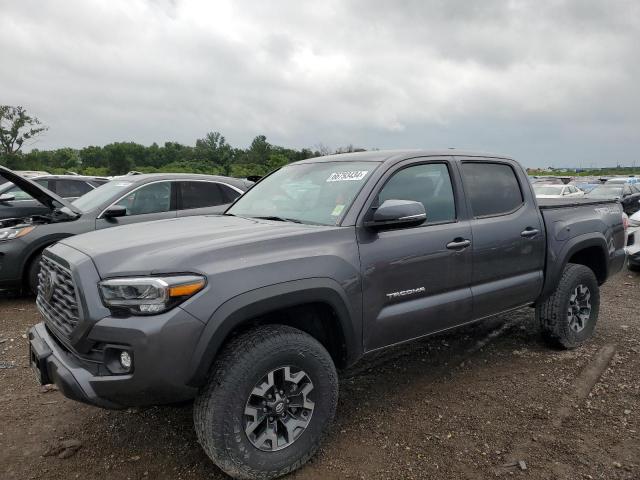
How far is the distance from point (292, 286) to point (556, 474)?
1.76 m

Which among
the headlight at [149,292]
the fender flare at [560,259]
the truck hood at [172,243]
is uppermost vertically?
the truck hood at [172,243]

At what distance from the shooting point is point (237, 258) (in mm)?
2432

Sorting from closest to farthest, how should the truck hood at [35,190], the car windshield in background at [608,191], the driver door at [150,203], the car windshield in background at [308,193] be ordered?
the car windshield in background at [308,193] → the truck hood at [35,190] → the driver door at [150,203] → the car windshield in background at [608,191]

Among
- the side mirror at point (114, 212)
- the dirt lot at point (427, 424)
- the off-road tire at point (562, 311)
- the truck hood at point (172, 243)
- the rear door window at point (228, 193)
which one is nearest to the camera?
the truck hood at point (172, 243)

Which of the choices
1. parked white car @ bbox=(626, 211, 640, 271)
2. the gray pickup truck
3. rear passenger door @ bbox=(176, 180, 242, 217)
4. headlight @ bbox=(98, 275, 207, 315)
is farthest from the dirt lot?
parked white car @ bbox=(626, 211, 640, 271)

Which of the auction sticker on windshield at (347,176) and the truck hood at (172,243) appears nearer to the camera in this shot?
the truck hood at (172,243)

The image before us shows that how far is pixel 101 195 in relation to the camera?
21.3 ft

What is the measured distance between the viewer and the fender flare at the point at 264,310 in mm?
2248

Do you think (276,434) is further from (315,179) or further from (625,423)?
(625,423)

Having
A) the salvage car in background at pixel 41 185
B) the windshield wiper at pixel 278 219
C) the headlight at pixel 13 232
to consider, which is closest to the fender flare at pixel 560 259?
the windshield wiper at pixel 278 219

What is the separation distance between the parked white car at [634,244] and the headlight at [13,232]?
28.7 feet

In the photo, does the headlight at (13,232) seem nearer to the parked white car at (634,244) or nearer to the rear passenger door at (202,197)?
the rear passenger door at (202,197)

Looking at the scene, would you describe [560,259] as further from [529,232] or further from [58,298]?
[58,298]

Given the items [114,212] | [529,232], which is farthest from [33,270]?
[529,232]
